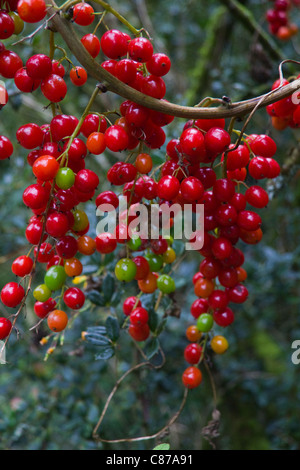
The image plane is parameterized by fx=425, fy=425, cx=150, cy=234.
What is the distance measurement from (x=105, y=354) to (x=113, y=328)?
6 cm

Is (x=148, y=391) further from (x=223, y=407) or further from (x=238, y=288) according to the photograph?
(x=238, y=288)

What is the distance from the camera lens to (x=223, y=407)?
6.15 ft

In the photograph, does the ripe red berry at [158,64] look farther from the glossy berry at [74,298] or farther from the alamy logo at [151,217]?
the glossy berry at [74,298]

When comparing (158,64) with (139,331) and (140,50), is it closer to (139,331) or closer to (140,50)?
(140,50)

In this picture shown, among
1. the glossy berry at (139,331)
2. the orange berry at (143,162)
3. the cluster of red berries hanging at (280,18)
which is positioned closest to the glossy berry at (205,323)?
the glossy berry at (139,331)

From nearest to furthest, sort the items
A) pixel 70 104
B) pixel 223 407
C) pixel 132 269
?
pixel 132 269, pixel 223 407, pixel 70 104

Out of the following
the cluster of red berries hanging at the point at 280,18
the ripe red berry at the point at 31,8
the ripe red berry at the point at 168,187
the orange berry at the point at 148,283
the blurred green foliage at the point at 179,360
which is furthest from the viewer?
the cluster of red berries hanging at the point at 280,18

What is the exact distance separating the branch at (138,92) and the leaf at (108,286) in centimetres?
51

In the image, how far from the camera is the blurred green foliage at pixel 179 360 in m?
1.35

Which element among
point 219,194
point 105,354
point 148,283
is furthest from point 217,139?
point 105,354

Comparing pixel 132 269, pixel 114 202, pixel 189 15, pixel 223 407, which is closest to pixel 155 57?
pixel 114 202

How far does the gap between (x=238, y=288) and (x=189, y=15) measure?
8.49 ft

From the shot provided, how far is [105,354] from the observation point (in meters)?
0.93
